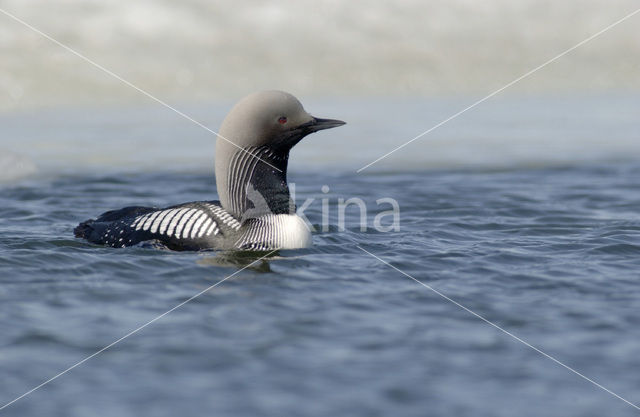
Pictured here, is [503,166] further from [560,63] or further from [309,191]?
[560,63]

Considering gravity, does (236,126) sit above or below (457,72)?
below

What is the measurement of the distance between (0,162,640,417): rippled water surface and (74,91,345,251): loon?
0.37 ft

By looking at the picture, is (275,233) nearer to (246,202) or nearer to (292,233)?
(292,233)

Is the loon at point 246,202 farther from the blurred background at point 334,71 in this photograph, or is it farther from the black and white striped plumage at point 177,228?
the blurred background at point 334,71

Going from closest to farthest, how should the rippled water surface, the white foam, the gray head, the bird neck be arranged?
1. the rippled water surface
2. the gray head
3. the bird neck
4. the white foam

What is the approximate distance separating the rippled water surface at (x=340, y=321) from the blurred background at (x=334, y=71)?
115 inches

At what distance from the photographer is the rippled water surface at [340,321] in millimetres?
3051

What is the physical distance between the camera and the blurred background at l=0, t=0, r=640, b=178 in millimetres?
9234

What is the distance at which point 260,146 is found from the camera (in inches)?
201

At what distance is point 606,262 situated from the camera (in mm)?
4938

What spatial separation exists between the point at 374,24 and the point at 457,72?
1.24m

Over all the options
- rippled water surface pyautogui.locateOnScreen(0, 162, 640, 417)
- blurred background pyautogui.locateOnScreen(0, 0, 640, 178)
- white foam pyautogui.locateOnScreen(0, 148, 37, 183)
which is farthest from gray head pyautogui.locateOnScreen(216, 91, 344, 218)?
blurred background pyautogui.locateOnScreen(0, 0, 640, 178)

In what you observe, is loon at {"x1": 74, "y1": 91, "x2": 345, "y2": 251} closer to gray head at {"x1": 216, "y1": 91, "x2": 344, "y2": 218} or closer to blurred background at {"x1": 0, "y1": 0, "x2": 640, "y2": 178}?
gray head at {"x1": 216, "y1": 91, "x2": 344, "y2": 218}

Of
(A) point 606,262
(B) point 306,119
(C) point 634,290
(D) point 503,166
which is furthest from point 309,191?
(C) point 634,290
